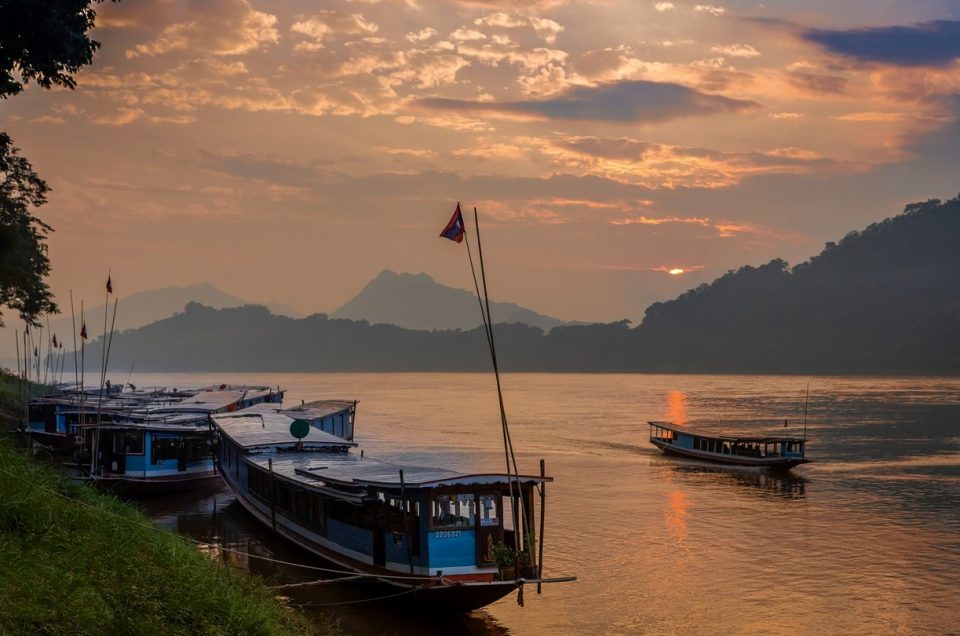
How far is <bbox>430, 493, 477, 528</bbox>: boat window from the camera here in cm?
2264

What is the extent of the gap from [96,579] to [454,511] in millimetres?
10118

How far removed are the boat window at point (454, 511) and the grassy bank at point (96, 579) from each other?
14.4 feet

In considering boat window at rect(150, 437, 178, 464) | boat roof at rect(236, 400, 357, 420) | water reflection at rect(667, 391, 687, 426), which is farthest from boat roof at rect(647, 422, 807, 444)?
boat window at rect(150, 437, 178, 464)

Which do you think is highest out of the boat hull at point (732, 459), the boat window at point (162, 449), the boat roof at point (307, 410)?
the boat roof at point (307, 410)

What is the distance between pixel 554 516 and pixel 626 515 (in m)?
3.80

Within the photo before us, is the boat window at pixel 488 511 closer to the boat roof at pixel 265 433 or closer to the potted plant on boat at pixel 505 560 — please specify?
the potted plant on boat at pixel 505 560

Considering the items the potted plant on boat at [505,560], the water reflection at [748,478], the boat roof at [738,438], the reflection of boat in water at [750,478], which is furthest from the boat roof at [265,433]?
the boat roof at [738,438]

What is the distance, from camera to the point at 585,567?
31.8 metres

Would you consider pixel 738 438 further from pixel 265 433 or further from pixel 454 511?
pixel 454 511

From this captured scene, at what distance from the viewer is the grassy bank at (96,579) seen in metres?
12.9

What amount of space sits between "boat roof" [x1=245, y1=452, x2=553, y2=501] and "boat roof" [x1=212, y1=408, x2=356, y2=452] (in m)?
0.78

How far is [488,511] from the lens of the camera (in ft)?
75.1

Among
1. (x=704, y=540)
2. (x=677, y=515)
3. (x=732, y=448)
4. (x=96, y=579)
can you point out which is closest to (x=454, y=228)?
(x=96, y=579)

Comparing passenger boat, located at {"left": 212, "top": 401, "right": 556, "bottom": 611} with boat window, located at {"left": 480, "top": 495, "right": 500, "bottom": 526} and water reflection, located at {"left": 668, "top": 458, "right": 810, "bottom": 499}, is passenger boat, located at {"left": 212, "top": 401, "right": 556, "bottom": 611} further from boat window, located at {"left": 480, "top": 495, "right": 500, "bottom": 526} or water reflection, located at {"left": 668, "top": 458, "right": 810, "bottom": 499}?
water reflection, located at {"left": 668, "top": 458, "right": 810, "bottom": 499}
